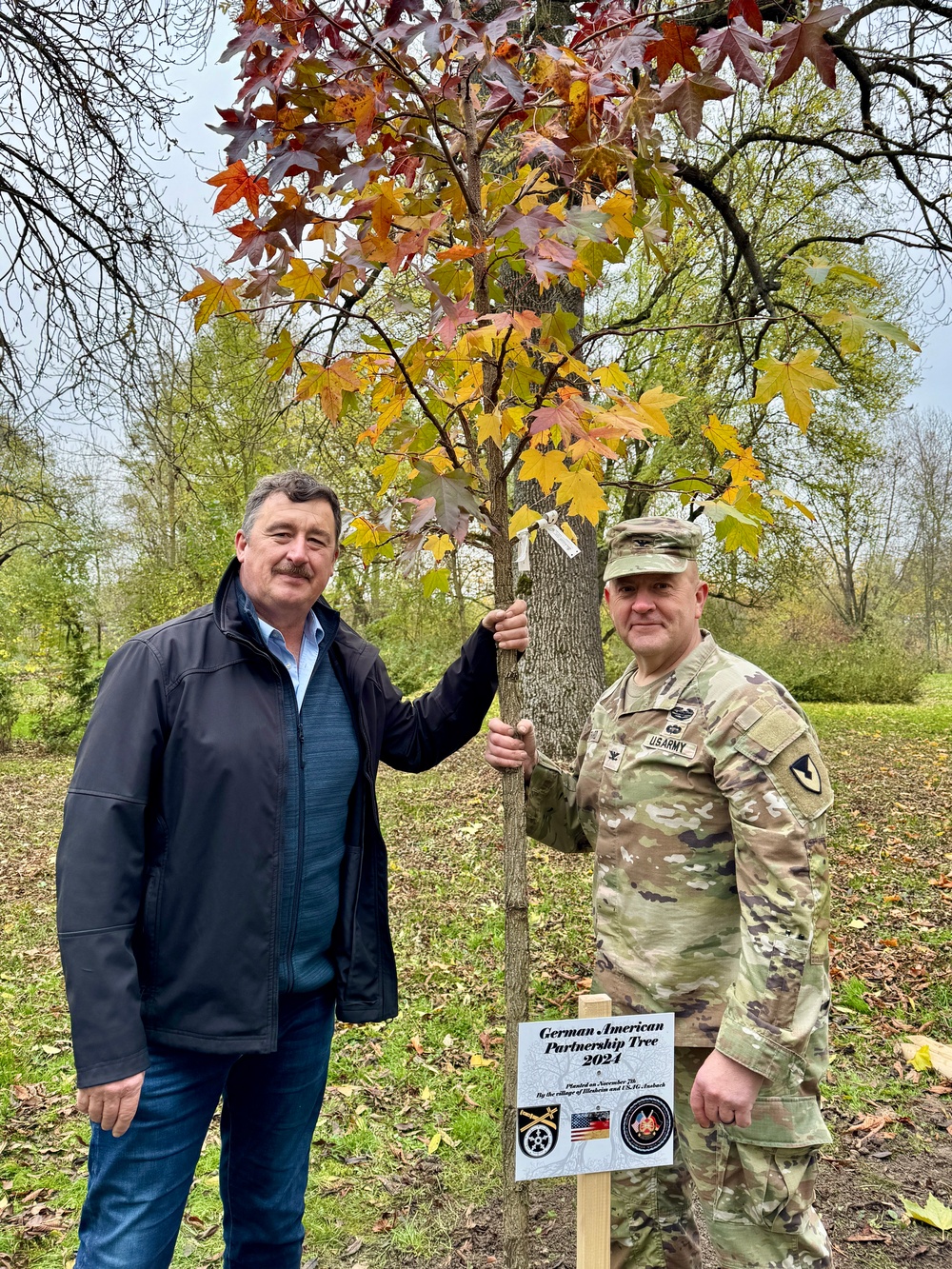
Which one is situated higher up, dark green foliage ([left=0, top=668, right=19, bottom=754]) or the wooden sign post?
dark green foliage ([left=0, top=668, right=19, bottom=754])

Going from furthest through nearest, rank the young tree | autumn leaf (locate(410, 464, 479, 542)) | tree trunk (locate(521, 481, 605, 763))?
tree trunk (locate(521, 481, 605, 763))
autumn leaf (locate(410, 464, 479, 542))
the young tree

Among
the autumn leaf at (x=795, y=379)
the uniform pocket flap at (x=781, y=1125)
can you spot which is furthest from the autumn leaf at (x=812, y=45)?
the uniform pocket flap at (x=781, y=1125)

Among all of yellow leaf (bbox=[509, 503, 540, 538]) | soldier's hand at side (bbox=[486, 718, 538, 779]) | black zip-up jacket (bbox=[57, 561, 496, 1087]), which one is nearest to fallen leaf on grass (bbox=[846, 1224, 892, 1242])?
black zip-up jacket (bbox=[57, 561, 496, 1087])

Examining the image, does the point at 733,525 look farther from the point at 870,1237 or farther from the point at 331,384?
the point at 870,1237

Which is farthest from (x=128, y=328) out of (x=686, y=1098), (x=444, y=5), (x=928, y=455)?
(x=928, y=455)

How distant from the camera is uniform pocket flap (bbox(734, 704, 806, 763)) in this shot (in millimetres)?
1948

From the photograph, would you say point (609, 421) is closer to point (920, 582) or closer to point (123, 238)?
point (123, 238)

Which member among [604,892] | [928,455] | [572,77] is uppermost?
[928,455]

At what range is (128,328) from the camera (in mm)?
4645

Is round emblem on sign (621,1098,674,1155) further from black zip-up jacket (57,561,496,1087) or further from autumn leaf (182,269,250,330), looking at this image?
autumn leaf (182,269,250,330)

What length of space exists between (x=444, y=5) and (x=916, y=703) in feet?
63.2

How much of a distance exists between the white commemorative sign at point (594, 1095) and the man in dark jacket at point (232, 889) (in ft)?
1.96

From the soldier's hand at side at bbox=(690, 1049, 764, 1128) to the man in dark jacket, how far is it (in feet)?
2.84

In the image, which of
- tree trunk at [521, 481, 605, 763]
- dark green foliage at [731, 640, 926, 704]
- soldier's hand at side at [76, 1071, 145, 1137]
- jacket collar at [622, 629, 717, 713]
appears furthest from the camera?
dark green foliage at [731, 640, 926, 704]
